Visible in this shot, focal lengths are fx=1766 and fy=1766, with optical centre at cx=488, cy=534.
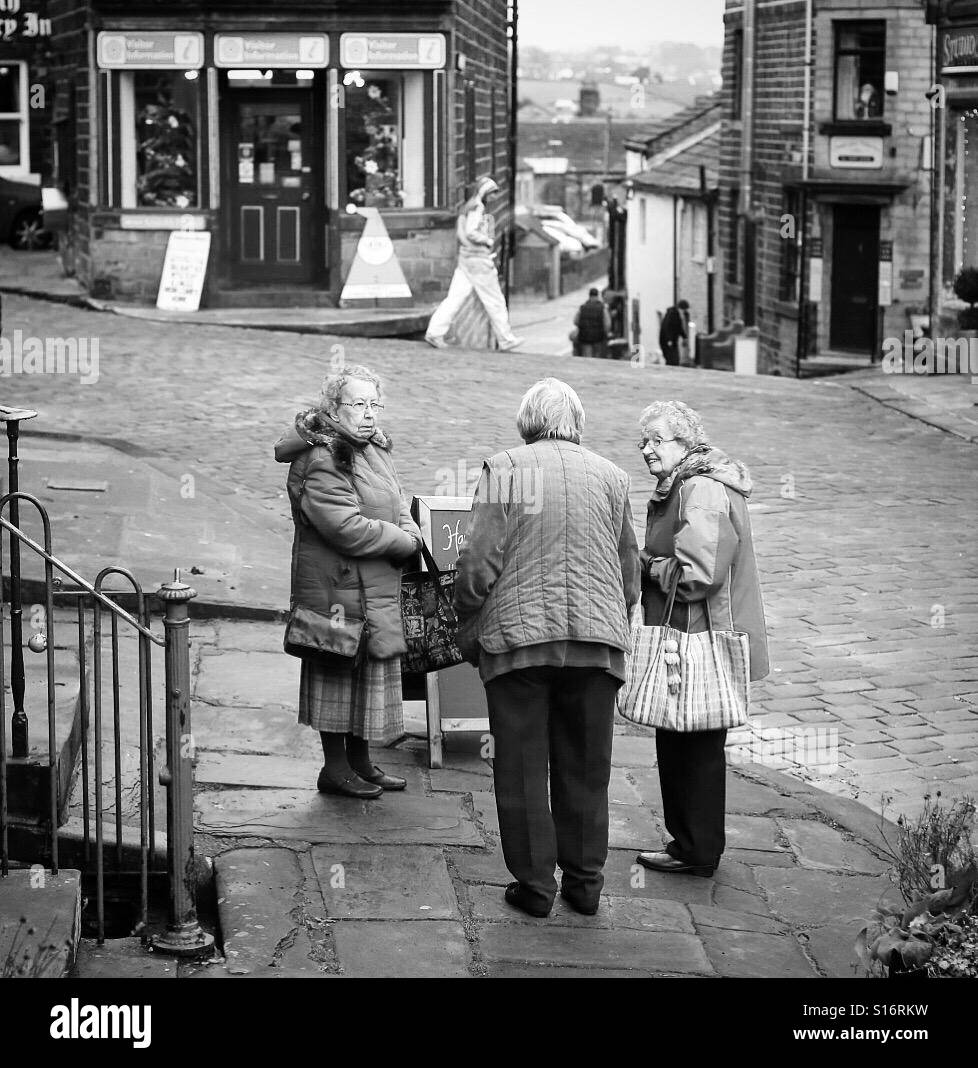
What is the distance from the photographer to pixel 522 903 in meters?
5.91

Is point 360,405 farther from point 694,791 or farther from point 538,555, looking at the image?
point 694,791

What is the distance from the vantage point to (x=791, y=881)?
650cm

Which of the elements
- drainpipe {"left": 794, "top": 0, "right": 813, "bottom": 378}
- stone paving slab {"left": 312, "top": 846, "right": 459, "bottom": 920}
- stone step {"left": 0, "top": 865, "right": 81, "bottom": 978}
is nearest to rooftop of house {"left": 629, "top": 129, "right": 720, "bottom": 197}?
drainpipe {"left": 794, "top": 0, "right": 813, "bottom": 378}

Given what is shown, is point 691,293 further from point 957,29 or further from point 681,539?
point 681,539

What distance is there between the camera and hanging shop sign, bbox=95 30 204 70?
2189 centimetres

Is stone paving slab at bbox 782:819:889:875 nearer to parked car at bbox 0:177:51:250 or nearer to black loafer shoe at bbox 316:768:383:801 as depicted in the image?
black loafer shoe at bbox 316:768:383:801

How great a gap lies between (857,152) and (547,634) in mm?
A: 22908

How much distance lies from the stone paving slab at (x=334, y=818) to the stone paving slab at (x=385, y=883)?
0.12 m

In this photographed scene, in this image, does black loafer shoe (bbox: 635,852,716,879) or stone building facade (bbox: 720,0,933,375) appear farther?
stone building facade (bbox: 720,0,933,375)

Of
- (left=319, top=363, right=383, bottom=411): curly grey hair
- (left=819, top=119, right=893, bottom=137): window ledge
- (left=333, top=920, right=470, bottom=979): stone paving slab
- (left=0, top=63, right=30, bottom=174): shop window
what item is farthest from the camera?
(left=0, top=63, right=30, bottom=174): shop window

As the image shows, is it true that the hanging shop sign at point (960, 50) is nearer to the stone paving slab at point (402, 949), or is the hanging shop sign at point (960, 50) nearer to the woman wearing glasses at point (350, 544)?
the woman wearing glasses at point (350, 544)

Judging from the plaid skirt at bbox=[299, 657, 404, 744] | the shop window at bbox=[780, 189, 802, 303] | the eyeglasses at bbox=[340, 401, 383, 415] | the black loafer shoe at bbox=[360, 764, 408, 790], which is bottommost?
the black loafer shoe at bbox=[360, 764, 408, 790]

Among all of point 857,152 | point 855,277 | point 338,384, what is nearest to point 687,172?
point 855,277

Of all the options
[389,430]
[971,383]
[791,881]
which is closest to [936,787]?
[791,881]
